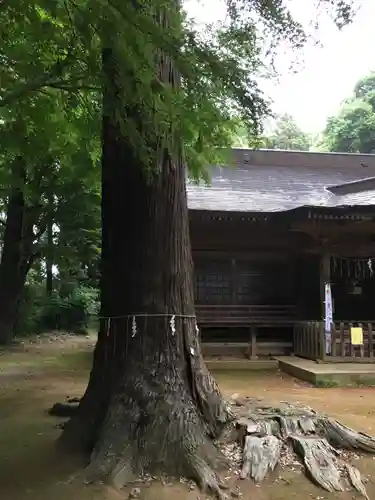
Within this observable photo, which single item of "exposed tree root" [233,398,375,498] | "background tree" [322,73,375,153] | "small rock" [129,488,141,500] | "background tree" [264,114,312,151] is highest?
"background tree" [264,114,312,151]

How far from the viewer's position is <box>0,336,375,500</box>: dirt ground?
13.0ft

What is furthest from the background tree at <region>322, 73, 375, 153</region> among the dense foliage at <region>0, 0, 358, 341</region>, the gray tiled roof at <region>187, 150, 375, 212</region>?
the dense foliage at <region>0, 0, 358, 341</region>

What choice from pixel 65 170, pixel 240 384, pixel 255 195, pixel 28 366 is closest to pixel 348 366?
pixel 240 384

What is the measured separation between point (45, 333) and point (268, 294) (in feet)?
35.0

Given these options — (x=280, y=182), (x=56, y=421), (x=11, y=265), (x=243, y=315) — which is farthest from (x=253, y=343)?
(x=11, y=265)

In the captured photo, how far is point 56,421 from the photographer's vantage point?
20.6 ft

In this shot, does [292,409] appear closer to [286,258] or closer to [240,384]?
[240,384]

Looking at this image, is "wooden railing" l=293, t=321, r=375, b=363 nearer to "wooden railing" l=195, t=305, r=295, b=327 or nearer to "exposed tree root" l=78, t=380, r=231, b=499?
"wooden railing" l=195, t=305, r=295, b=327

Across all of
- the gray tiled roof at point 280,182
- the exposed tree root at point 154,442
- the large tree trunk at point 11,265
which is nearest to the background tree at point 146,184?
the exposed tree root at point 154,442

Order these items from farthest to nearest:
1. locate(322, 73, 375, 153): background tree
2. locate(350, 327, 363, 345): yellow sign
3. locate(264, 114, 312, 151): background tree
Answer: locate(264, 114, 312, 151): background tree
locate(322, 73, 375, 153): background tree
locate(350, 327, 363, 345): yellow sign

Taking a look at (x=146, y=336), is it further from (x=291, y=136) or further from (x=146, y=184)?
(x=291, y=136)

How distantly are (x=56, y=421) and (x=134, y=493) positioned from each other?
2677mm

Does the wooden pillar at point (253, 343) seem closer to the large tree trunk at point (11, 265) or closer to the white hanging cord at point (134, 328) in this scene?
the large tree trunk at point (11, 265)

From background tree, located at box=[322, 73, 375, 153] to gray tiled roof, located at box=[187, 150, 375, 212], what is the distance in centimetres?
1036
